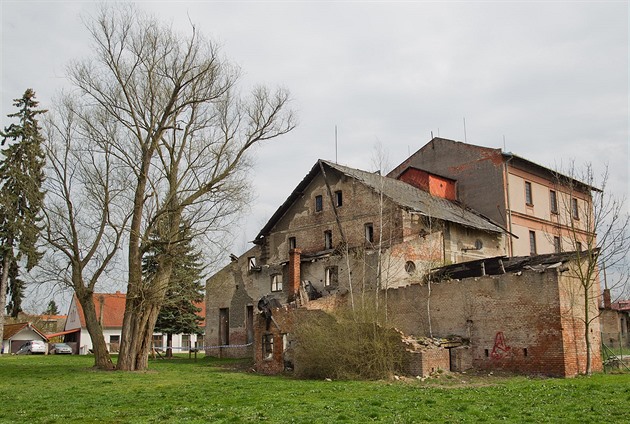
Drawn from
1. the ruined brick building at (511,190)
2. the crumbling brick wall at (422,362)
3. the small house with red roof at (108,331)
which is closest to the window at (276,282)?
the ruined brick building at (511,190)

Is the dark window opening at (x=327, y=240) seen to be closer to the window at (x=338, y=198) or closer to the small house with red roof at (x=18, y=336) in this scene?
the window at (x=338, y=198)

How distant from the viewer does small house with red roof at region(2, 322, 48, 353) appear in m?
54.9

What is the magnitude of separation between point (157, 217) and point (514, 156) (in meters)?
20.2

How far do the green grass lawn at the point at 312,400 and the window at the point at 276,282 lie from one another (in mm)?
12613

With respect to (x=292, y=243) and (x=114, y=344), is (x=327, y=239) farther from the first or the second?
(x=114, y=344)

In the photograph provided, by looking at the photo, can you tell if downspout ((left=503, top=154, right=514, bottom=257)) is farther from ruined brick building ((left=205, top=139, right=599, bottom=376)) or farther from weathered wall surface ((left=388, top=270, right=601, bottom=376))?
weathered wall surface ((left=388, top=270, right=601, bottom=376))

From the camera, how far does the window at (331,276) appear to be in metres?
29.3

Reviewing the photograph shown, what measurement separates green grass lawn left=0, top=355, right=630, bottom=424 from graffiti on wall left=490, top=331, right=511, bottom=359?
0.95 meters

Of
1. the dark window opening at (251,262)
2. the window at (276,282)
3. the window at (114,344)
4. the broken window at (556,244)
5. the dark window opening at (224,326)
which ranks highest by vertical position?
the broken window at (556,244)

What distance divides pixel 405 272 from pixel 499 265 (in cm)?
465

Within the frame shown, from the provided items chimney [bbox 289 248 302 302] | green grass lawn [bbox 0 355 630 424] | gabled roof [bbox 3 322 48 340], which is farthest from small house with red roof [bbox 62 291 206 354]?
green grass lawn [bbox 0 355 630 424]

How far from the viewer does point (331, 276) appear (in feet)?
97.0

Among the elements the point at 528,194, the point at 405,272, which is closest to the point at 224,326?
the point at 405,272

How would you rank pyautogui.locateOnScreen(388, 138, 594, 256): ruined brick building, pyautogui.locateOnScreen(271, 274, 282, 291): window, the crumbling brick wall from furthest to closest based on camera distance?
pyautogui.locateOnScreen(388, 138, 594, 256): ruined brick building < pyautogui.locateOnScreen(271, 274, 282, 291): window < the crumbling brick wall
